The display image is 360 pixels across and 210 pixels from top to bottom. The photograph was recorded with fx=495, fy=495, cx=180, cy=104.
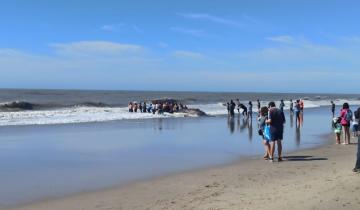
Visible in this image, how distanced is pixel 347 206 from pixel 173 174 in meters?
4.95

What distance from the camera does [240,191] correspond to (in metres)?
9.16

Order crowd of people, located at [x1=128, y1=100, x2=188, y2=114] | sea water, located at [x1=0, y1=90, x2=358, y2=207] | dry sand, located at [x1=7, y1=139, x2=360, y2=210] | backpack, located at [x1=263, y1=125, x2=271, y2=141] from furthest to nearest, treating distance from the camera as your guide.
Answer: crowd of people, located at [x1=128, y1=100, x2=188, y2=114] → backpack, located at [x1=263, y1=125, x2=271, y2=141] → sea water, located at [x1=0, y1=90, x2=358, y2=207] → dry sand, located at [x1=7, y1=139, x2=360, y2=210]

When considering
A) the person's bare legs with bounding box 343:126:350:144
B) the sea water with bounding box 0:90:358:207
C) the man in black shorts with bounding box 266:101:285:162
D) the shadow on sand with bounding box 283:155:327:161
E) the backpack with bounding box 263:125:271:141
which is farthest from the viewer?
the person's bare legs with bounding box 343:126:350:144

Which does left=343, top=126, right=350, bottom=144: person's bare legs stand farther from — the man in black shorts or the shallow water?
the man in black shorts

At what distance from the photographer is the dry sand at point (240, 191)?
25.9ft

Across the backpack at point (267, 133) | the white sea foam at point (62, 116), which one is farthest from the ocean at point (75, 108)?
the backpack at point (267, 133)

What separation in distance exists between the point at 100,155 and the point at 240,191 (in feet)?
21.4

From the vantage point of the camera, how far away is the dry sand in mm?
7895

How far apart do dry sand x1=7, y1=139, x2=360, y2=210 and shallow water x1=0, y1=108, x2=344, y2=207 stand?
2.67 ft

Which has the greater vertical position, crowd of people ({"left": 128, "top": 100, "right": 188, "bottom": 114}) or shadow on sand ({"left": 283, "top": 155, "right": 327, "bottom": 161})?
crowd of people ({"left": 128, "top": 100, "right": 188, "bottom": 114})

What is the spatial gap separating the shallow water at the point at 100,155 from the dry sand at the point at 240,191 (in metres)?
0.81

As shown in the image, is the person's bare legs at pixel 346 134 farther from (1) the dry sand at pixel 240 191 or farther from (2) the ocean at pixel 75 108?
(2) the ocean at pixel 75 108

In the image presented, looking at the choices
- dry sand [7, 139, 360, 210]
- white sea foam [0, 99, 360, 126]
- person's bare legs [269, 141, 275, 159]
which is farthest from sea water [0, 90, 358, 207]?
white sea foam [0, 99, 360, 126]

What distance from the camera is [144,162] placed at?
13422 millimetres
